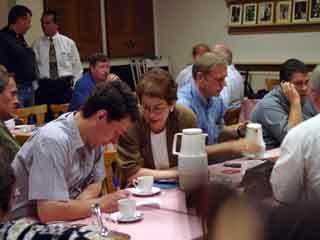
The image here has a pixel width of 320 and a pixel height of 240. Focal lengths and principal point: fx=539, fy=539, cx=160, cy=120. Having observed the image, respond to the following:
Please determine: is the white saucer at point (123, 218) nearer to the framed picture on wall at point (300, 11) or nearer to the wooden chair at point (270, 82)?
the wooden chair at point (270, 82)

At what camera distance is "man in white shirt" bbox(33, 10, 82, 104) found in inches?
247

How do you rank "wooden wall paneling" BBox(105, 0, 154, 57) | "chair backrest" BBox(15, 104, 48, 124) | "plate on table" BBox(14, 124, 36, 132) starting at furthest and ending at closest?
"wooden wall paneling" BBox(105, 0, 154, 57) → "chair backrest" BBox(15, 104, 48, 124) → "plate on table" BBox(14, 124, 36, 132)

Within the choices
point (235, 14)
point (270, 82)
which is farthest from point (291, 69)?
point (235, 14)

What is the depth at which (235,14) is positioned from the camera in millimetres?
7625

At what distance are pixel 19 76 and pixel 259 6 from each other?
11.3 feet

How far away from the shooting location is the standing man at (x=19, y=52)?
5.67 metres

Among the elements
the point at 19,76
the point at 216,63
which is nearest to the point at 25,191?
the point at 216,63

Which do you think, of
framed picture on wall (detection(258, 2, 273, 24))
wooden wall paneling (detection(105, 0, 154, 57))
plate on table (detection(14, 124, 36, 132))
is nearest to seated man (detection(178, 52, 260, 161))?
plate on table (detection(14, 124, 36, 132))

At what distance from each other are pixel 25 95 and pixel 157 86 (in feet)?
11.8

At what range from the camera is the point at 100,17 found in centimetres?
765

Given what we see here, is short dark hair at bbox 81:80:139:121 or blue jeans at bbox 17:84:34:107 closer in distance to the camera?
short dark hair at bbox 81:80:139:121

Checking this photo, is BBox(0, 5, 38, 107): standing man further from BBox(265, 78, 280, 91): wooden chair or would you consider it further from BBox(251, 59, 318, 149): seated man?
BBox(251, 59, 318, 149): seated man

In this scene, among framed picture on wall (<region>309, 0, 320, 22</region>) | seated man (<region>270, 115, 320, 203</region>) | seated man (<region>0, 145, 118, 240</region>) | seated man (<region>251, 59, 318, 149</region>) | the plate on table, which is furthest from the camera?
framed picture on wall (<region>309, 0, 320, 22</region>)

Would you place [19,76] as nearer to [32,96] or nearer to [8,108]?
[32,96]
